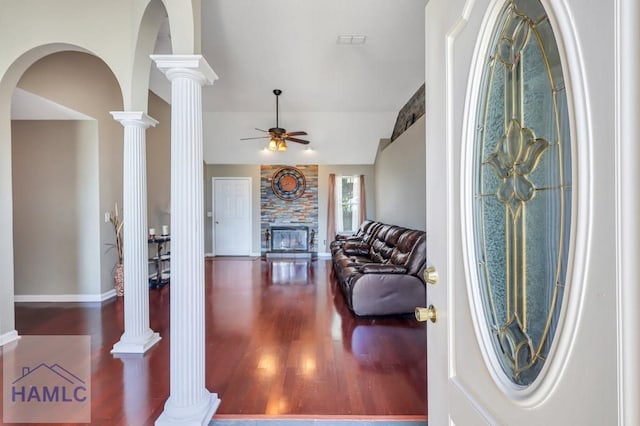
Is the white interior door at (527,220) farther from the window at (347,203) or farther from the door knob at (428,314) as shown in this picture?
the window at (347,203)

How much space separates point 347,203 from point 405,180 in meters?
3.02

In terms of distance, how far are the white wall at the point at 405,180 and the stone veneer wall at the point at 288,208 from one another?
179 centimetres

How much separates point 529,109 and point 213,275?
5916mm

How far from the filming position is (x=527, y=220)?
0.70 metres

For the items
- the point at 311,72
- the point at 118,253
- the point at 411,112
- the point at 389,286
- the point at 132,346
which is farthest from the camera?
the point at 411,112

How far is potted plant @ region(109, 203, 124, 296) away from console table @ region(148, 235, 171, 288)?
19.1 inches

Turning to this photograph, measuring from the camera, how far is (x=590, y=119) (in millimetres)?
487

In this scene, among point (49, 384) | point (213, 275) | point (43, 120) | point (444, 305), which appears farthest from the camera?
point (213, 275)

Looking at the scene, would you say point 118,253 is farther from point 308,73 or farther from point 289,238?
point 289,238

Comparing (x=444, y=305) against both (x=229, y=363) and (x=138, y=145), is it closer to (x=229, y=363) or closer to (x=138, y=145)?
(x=229, y=363)

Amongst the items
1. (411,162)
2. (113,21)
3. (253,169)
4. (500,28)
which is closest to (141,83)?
(113,21)

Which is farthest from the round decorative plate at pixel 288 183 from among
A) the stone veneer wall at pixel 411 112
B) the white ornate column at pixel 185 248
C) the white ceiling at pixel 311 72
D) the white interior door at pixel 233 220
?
the white ornate column at pixel 185 248

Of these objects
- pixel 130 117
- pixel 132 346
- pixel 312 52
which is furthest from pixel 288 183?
pixel 132 346

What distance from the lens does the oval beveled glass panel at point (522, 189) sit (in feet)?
1.98
